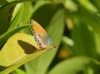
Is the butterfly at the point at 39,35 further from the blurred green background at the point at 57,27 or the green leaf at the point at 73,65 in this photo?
the green leaf at the point at 73,65

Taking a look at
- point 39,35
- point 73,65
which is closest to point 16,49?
point 39,35

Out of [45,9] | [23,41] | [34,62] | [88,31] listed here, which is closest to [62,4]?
[45,9]

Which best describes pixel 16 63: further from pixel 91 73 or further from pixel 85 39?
pixel 85 39

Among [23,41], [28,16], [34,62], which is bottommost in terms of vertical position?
[34,62]

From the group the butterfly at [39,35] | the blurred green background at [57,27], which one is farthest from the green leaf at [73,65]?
the butterfly at [39,35]

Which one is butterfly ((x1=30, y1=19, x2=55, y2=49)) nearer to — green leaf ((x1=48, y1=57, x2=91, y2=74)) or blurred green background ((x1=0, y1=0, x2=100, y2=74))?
blurred green background ((x1=0, y1=0, x2=100, y2=74))

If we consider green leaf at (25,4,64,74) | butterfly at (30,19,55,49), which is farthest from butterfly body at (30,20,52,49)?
green leaf at (25,4,64,74)
